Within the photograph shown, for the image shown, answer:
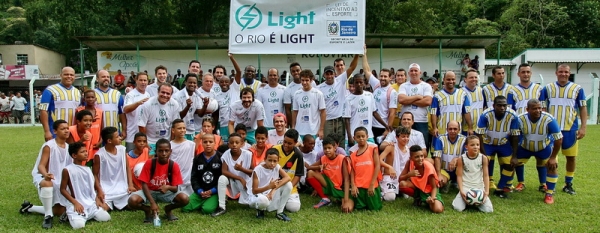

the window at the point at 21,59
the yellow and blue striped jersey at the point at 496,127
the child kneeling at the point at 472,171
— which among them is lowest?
the child kneeling at the point at 472,171

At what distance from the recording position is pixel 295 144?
5.64 meters

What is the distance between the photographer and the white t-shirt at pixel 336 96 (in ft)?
22.1

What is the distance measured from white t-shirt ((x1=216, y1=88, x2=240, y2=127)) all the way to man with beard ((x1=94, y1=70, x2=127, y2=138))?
1.47 metres

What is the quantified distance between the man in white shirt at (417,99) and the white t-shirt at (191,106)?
3.24 metres

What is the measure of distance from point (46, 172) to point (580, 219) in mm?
6288

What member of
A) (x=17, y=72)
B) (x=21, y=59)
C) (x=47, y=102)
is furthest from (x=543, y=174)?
(x=21, y=59)

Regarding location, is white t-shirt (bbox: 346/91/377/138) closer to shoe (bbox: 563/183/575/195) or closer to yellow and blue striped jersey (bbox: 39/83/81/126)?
shoe (bbox: 563/183/575/195)

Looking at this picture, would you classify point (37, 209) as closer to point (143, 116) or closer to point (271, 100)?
point (143, 116)

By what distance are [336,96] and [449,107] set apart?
174cm

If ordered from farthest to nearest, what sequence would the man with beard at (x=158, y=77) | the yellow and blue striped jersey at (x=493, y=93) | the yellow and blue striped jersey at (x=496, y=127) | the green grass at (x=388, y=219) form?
1. the man with beard at (x=158, y=77)
2. the yellow and blue striped jersey at (x=493, y=93)
3. the yellow and blue striped jersey at (x=496, y=127)
4. the green grass at (x=388, y=219)

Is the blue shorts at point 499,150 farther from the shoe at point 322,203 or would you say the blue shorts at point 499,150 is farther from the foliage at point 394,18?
the foliage at point 394,18

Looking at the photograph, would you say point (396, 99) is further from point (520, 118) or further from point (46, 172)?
point (46, 172)

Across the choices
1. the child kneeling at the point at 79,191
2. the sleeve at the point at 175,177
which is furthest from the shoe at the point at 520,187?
the child kneeling at the point at 79,191

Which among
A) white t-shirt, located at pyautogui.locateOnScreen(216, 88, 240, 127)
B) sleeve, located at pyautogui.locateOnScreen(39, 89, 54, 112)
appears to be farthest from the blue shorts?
sleeve, located at pyautogui.locateOnScreen(39, 89, 54, 112)
